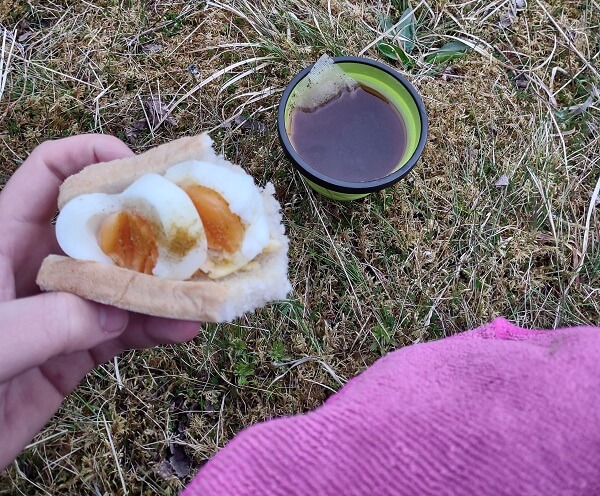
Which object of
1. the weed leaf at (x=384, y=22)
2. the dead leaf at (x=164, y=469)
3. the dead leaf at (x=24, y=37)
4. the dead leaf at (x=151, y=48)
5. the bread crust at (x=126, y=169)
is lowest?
the dead leaf at (x=164, y=469)

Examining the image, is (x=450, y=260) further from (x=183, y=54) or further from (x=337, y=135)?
(x=183, y=54)

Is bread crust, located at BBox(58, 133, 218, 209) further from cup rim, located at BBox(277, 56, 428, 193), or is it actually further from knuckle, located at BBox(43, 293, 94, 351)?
cup rim, located at BBox(277, 56, 428, 193)

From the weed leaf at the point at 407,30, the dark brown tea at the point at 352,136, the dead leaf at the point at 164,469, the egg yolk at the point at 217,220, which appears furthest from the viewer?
the weed leaf at the point at 407,30

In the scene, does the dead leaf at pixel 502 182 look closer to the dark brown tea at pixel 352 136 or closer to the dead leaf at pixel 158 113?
the dark brown tea at pixel 352 136

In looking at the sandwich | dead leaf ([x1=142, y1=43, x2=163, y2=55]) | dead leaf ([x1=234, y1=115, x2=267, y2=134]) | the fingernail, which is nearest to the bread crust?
the sandwich

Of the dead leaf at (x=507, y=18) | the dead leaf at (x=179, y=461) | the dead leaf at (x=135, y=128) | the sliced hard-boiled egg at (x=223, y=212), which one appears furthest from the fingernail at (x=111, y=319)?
the dead leaf at (x=507, y=18)

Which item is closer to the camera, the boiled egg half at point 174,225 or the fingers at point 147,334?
the boiled egg half at point 174,225
